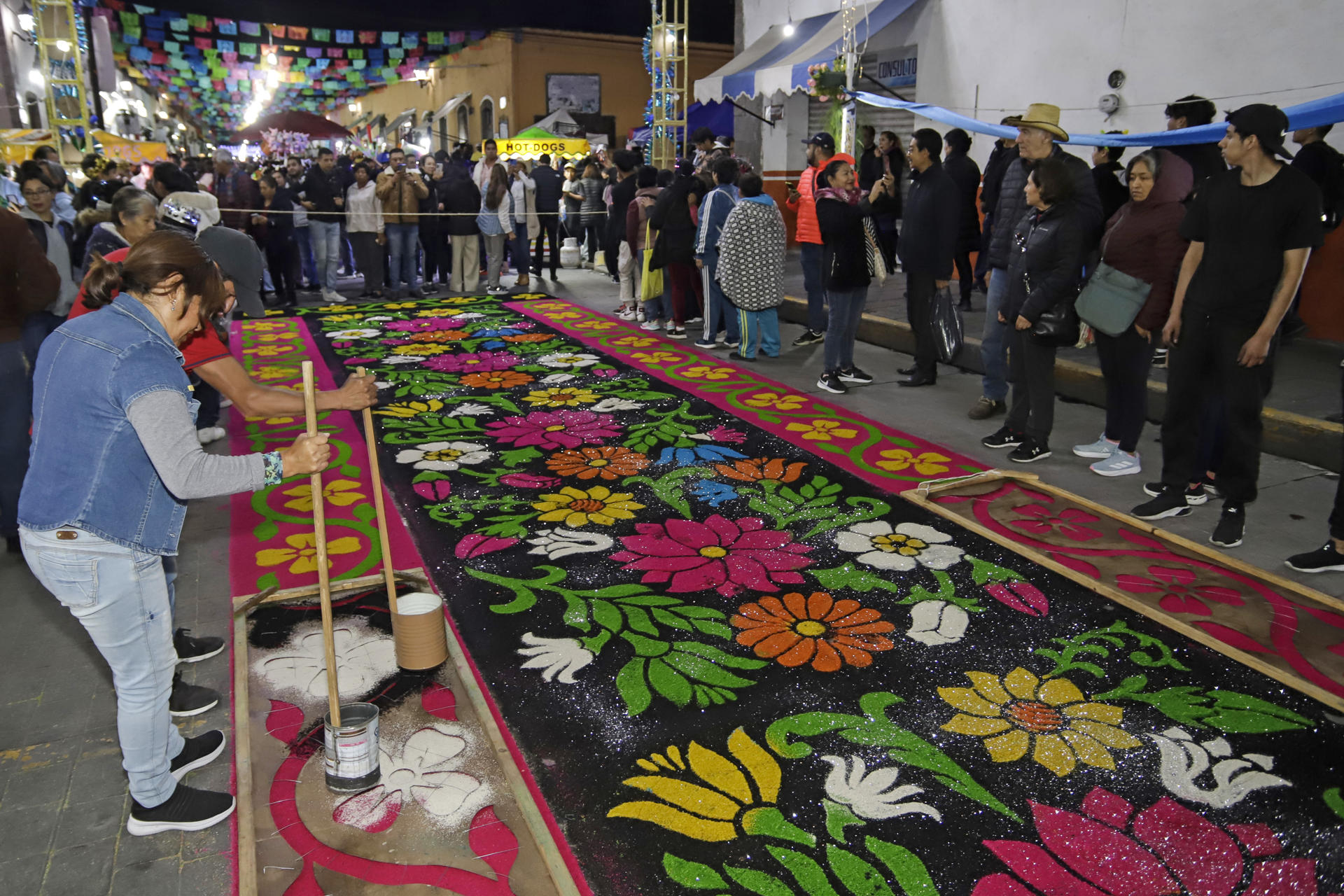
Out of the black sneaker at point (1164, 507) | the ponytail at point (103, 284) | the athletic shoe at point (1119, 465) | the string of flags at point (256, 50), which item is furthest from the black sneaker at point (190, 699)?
the string of flags at point (256, 50)

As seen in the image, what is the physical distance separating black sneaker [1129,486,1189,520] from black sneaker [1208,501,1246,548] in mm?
246

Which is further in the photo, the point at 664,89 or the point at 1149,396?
the point at 664,89

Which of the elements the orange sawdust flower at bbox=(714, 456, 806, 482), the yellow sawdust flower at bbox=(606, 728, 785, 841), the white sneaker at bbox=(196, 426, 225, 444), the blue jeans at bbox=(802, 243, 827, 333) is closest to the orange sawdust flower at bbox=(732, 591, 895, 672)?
the yellow sawdust flower at bbox=(606, 728, 785, 841)

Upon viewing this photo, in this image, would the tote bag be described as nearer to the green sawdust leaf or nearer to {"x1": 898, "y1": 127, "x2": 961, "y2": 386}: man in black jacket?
{"x1": 898, "y1": 127, "x2": 961, "y2": 386}: man in black jacket

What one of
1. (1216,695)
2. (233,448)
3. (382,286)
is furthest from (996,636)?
(382,286)

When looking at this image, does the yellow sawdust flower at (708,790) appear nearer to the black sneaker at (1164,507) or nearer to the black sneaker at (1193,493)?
the black sneaker at (1164,507)

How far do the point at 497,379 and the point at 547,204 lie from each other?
16.3ft

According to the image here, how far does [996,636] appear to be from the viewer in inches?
122

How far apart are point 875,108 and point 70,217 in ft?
29.5

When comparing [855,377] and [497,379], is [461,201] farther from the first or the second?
[855,377]

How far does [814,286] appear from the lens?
299 inches

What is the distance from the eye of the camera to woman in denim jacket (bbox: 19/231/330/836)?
192 centimetres

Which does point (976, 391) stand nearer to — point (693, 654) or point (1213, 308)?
point (1213, 308)

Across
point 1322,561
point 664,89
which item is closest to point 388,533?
point 1322,561
